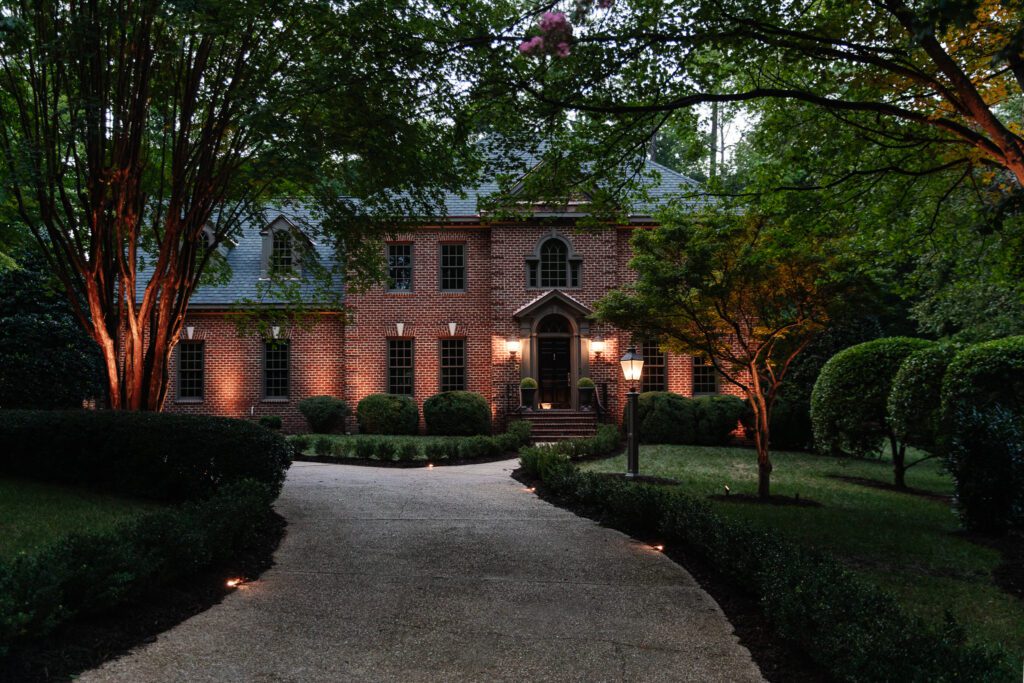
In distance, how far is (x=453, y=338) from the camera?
76.2 feet

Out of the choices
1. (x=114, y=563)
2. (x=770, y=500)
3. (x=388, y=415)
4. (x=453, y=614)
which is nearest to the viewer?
(x=114, y=563)

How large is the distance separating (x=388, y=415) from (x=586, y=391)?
6189 millimetres

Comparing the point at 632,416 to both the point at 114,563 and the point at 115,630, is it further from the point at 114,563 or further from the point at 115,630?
the point at 115,630

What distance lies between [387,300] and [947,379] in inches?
650

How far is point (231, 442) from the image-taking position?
29.6 ft

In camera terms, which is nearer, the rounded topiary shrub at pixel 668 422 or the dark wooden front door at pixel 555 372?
the rounded topiary shrub at pixel 668 422

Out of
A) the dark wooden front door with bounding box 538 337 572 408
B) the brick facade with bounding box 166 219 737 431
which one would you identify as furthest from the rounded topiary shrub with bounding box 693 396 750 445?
the dark wooden front door with bounding box 538 337 572 408

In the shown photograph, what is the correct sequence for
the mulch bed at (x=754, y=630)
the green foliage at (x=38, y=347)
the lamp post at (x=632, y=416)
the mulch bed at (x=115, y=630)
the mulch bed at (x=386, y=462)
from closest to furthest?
the mulch bed at (x=115, y=630)
the mulch bed at (x=754, y=630)
the lamp post at (x=632, y=416)
the green foliage at (x=38, y=347)
the mulch bed at (x=386, y=462)

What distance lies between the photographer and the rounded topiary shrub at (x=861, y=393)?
13664 millimetres

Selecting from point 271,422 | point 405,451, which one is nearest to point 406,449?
point 405,451

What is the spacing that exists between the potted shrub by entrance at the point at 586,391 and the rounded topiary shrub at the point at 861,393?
838cm

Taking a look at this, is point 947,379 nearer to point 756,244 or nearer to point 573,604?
point 756,244

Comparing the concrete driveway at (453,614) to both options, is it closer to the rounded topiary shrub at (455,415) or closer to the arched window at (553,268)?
the rounded topiary shrub at (455,415)

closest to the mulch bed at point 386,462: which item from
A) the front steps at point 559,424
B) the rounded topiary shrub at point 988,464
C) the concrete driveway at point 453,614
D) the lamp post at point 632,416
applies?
the front steps at point 559,424
